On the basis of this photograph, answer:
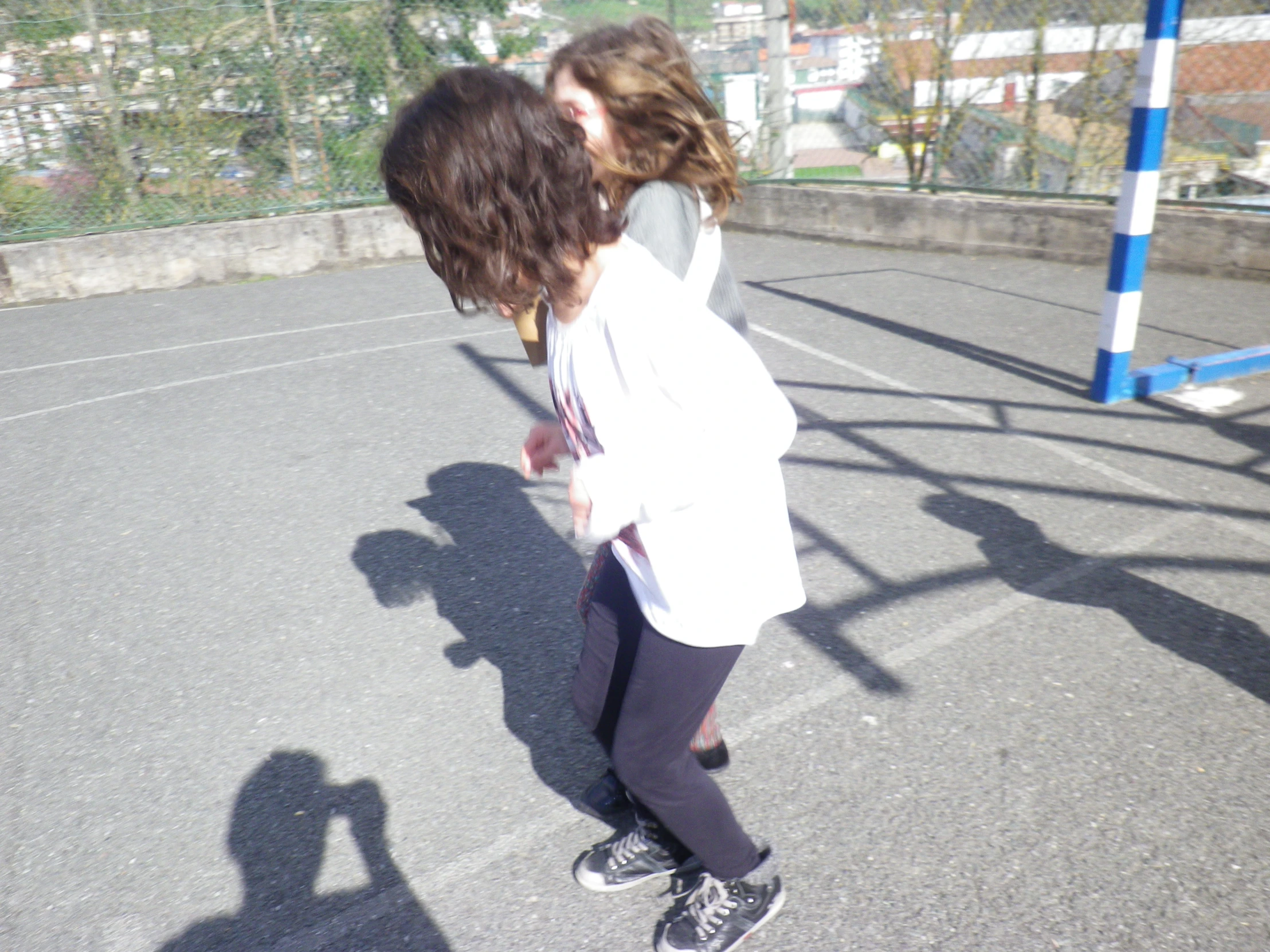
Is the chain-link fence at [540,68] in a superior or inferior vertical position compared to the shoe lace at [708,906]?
superior

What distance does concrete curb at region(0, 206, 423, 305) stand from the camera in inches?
366

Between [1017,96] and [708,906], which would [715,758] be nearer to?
[708,906]

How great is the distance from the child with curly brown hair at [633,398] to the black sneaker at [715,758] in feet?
1.90

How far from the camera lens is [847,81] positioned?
32.1 feet

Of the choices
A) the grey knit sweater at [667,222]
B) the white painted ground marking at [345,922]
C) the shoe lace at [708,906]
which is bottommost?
the white painted ground marking at [345,922]

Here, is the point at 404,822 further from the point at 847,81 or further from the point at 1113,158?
the point at 847,81

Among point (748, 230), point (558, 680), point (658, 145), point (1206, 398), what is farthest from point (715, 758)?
point (748, 230)

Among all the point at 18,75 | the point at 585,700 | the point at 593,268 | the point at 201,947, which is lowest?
the point at 201,947

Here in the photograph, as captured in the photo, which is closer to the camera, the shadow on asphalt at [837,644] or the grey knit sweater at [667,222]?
the grey knit sweater at [667,222]

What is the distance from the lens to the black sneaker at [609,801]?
7.85 ft

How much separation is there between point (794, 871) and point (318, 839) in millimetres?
1154

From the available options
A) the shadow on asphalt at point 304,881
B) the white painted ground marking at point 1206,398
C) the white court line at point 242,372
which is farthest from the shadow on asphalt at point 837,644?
the white court line at point 242,372

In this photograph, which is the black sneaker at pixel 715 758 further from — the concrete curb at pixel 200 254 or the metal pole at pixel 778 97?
the metal pole at pixel 778 97

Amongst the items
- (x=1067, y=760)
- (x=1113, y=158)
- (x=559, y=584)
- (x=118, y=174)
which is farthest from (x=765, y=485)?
(x=118, y=174)
